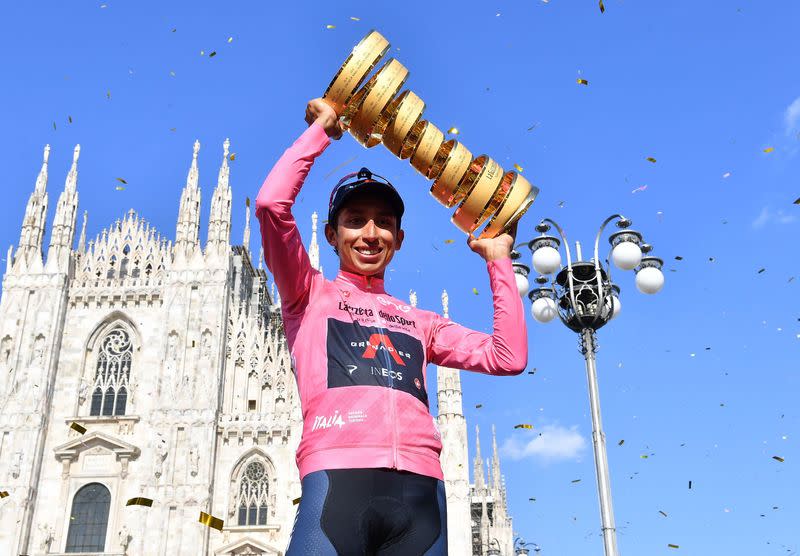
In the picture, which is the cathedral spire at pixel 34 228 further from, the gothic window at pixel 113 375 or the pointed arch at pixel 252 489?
the pointed arch at pixel 252 489

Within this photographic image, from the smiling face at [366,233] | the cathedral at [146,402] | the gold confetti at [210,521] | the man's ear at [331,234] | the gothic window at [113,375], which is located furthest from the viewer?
the gothic window at [113,375]

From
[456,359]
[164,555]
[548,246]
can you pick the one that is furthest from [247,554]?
[456,359]

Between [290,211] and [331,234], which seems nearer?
[290,211]

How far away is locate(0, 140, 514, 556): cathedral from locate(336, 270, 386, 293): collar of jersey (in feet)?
68.2

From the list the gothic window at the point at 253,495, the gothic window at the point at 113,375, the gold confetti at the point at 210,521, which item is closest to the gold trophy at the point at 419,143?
the gold confetti at the point at 210,521

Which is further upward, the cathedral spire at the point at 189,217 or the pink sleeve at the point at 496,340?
the cathedral spire at the point at 189,217

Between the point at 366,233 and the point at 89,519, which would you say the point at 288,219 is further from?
the point at 89,519

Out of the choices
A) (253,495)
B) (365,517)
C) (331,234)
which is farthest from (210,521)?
(365,517)

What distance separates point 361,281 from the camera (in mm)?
3156

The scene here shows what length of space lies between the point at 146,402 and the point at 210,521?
15.2 ft

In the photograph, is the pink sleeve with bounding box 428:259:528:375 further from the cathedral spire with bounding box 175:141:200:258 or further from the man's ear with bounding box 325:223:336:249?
the cathedral spire with bounding box 175:141:200:258

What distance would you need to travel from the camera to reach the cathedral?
23.6 m

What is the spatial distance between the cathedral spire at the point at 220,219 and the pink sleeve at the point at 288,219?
972 inches

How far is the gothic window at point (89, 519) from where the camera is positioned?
23.7 m
